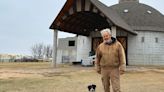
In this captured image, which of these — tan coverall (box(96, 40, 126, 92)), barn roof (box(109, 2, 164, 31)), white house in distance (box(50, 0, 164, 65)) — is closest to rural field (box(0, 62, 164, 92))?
tan coverall (box(96, 40, 126, 92))

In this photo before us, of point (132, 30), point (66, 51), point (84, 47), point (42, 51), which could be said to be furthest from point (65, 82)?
point (42, 51)

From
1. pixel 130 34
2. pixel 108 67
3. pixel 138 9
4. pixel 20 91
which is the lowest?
pixel 20 91

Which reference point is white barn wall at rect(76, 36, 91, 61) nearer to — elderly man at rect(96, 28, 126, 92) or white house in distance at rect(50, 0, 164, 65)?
white house in distance at rect(50, 0, 164, 65)

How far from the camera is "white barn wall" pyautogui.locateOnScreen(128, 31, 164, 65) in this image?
42562 millimetres

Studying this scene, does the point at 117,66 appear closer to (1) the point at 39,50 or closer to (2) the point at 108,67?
(2) the point at 108,67

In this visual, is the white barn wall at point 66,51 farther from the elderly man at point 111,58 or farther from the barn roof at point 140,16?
the elderly man at point 111,58

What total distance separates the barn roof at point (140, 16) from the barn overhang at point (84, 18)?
194 cm

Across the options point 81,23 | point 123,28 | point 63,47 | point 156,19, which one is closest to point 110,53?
point 123,28

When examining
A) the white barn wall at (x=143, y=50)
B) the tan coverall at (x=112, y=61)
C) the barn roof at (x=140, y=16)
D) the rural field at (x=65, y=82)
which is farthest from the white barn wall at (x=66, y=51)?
the tan coverall at (x=112, y=61)

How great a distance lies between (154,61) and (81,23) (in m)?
9.50

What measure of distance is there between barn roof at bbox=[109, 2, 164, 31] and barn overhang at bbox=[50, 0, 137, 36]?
6.38 feet

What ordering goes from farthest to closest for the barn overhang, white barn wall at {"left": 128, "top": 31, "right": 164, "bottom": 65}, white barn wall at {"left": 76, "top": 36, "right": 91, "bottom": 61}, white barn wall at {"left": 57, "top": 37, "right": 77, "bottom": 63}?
white barn wall at {"left": 57, "top": 37, "right": 77, "bottom": 63}, white barn wall at {"left": 76, "top": 36, "right": 91, "bottom": 61}, white barn wall at {"left": 128, "top": 31, "right": 164, "bottom": 65}, the barn overhang

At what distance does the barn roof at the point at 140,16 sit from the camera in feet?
141

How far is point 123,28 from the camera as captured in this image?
36.3 meters
